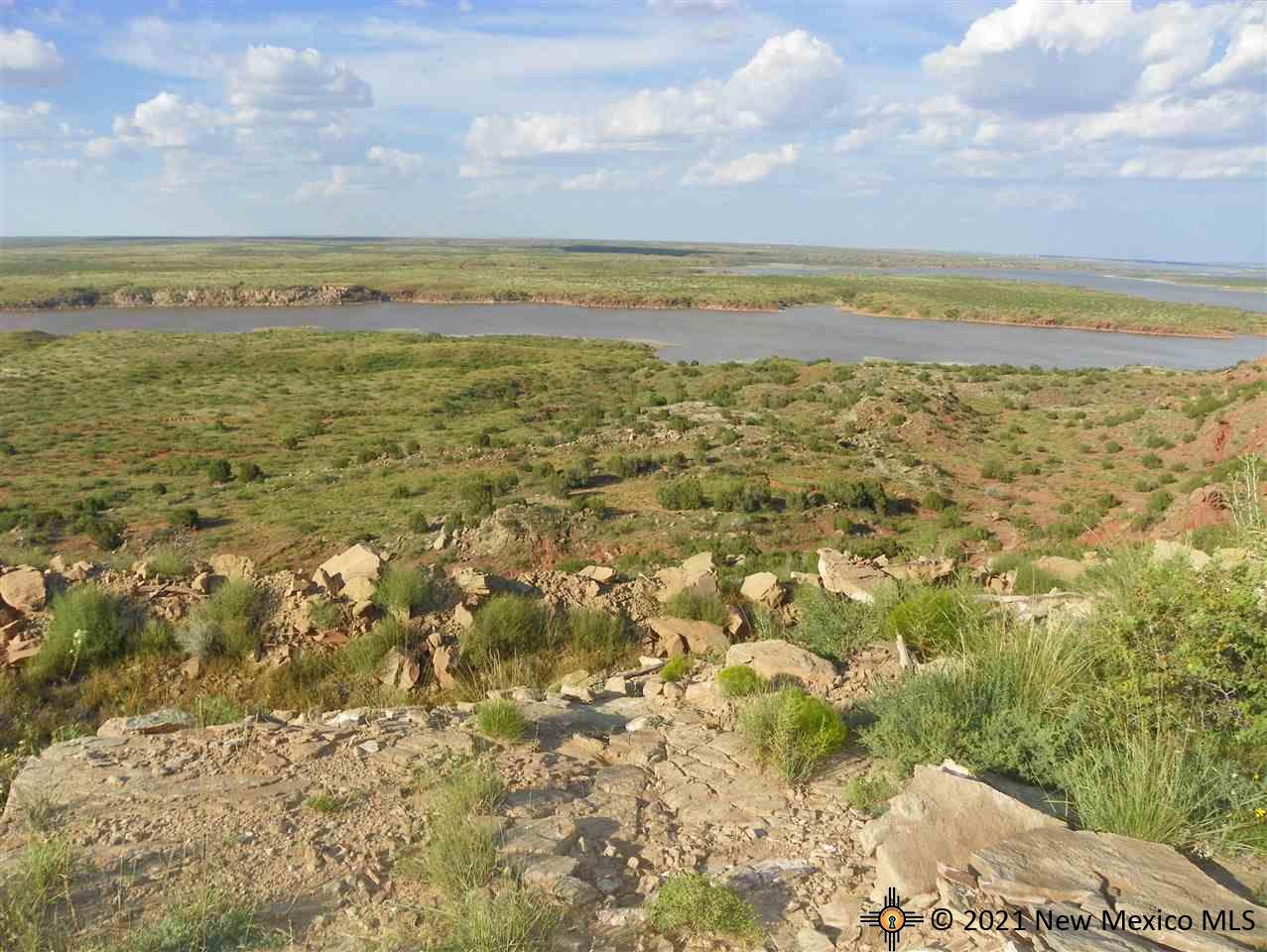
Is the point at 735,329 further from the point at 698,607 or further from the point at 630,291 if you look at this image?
the point at 698,607

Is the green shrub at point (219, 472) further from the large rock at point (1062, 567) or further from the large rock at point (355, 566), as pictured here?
the large rock at point (1062, 567)

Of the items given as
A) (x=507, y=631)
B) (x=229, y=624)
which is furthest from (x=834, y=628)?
(x=229, y=624)

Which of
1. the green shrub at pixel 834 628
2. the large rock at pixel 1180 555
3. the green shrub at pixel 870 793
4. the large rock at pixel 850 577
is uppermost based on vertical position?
the large rock at pixel 1180 555

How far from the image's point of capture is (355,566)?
33.5ft

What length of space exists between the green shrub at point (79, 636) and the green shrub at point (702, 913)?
7609 millimetres

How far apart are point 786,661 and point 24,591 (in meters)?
9.18

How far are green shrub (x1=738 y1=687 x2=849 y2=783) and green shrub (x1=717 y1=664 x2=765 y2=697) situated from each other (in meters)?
0.60

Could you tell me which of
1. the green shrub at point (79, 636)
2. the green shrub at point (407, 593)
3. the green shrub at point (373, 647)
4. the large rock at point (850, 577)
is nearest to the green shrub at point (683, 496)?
the large rock at point (850, 577)

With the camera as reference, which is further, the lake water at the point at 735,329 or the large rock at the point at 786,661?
the lake water at the point at 735,329

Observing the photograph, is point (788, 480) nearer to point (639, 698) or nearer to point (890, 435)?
point (890, 435)

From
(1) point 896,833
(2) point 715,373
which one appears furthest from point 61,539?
(2) point 715,373

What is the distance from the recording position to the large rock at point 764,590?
9742 millimetres

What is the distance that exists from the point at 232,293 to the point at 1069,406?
332ft

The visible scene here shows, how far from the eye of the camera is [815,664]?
22.1 feet
